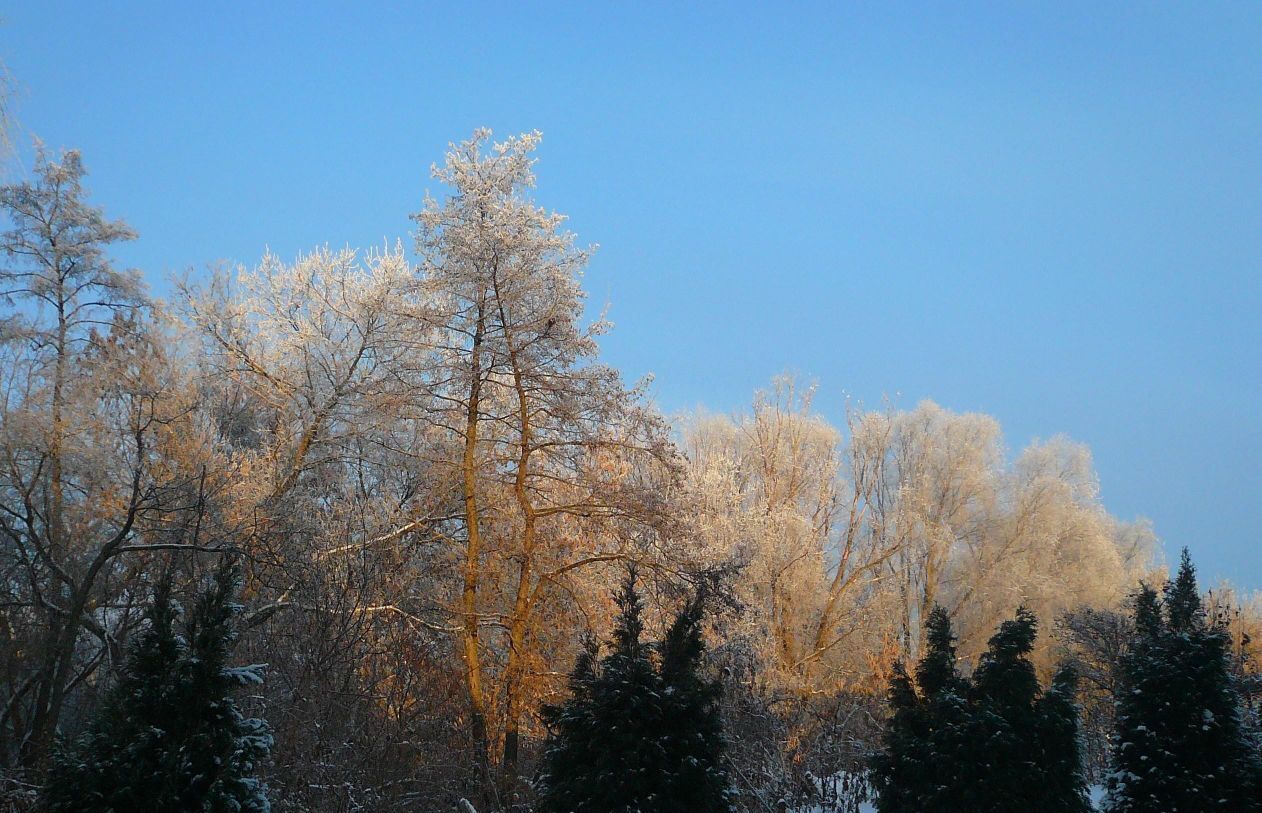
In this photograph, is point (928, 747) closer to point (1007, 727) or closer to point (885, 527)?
point (1007, 727)

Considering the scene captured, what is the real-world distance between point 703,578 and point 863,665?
11876mm

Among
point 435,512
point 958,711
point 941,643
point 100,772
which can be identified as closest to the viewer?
point 100,772

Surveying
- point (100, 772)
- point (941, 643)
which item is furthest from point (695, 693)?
point (941, 643)

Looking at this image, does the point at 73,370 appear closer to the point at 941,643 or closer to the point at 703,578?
the point at 703,578

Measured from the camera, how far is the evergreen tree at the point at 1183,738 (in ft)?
34.8

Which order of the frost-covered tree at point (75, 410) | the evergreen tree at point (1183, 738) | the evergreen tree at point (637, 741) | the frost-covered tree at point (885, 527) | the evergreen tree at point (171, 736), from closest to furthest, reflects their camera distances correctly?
the evergreen tree at point (171, 736)
the evergreen tree at point (637, 741)
the evergreen tree at point (1183, 738)
the frost-covered tree at point (75, 410)
the frost-covered tree at point (885, 527)

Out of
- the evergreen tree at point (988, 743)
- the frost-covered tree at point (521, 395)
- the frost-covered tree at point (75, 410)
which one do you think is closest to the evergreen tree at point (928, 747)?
the evergreen tree at point (988, 743)

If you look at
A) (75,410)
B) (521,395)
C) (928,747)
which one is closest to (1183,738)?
(928,747)

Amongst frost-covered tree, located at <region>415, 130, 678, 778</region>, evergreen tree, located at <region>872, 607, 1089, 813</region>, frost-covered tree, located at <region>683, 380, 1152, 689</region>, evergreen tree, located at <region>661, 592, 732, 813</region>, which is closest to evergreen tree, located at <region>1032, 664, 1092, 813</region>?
evergreen tree, located at <region>872, 607, 1089, 813</region>

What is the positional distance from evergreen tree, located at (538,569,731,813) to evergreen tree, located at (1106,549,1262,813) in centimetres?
595

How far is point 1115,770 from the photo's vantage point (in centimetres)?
1138

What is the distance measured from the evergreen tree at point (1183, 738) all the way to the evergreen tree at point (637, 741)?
595cm

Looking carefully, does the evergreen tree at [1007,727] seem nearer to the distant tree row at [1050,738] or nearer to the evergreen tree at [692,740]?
the distant tree row at [1050,738]

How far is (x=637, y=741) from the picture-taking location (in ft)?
23.7
